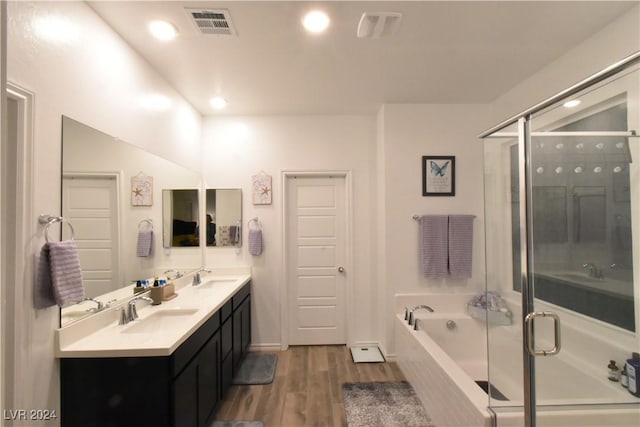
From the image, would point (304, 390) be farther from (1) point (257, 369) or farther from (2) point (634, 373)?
(2) point (634, 373)

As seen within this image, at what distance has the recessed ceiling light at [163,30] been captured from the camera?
1725mm

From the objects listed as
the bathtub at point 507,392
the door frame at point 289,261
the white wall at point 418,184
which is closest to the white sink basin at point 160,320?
the door frame at point 289,261

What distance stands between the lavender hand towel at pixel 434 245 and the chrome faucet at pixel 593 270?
1202 mm

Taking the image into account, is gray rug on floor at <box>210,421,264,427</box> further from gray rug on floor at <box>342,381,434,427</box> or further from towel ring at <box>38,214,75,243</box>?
towel ring at <box>38,214,75,243</box>

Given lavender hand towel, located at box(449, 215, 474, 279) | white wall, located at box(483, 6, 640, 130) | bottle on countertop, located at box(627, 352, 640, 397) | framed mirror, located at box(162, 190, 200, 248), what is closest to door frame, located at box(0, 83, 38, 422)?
framed mirror, located at box(162, 190, 200, 248)

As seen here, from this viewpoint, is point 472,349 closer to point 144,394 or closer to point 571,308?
point 571,308

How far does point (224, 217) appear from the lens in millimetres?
3189

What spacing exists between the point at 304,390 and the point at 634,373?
7.19ft

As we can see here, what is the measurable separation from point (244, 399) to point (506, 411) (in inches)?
74.6

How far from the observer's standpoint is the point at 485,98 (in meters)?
2.87

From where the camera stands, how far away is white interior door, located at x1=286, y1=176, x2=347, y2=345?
3281mm

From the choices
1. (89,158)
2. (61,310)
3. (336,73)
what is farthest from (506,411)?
(89,158)

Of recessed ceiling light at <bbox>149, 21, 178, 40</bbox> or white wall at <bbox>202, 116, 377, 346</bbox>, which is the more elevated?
recessed ceiling light at <bbox>149, 21, 178, 40</bbox>

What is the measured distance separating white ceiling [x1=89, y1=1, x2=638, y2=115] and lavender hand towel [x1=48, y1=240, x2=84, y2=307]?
1.39 meters
